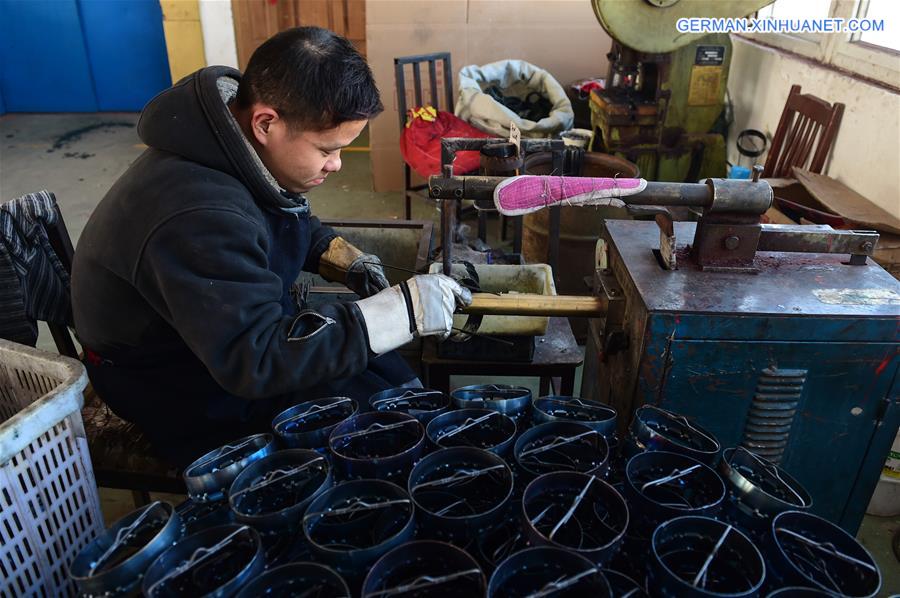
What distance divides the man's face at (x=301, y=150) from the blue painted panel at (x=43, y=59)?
6.16 m

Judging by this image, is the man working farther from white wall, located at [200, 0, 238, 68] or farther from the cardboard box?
white wall, located at [200, 0, 238, 68]

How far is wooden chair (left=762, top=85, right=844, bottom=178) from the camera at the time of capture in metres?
2.70

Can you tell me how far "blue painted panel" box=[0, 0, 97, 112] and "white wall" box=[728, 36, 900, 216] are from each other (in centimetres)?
608

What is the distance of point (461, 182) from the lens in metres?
1.34

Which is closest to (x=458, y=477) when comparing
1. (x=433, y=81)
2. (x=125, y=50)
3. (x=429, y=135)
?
(x=429, y=135)

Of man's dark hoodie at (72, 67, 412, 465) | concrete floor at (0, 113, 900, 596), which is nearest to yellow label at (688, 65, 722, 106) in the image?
concrete floor at (0, 113, 900, 596)

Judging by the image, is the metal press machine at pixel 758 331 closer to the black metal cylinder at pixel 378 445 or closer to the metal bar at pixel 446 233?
the metal bar at pixel 446 233

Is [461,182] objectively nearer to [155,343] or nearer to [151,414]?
[155,343]

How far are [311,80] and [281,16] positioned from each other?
184 inches

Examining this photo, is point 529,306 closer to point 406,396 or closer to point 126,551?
point 406,396

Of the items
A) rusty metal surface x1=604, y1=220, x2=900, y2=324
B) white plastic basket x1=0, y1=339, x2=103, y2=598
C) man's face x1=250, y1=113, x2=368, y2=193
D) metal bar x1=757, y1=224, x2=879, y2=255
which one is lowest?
white plastic basket x1=0, y1=339, x2=103, y2=598

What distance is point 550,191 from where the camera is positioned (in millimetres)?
1318

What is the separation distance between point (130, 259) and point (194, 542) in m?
0.58

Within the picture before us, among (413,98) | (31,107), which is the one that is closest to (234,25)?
(413,98)
